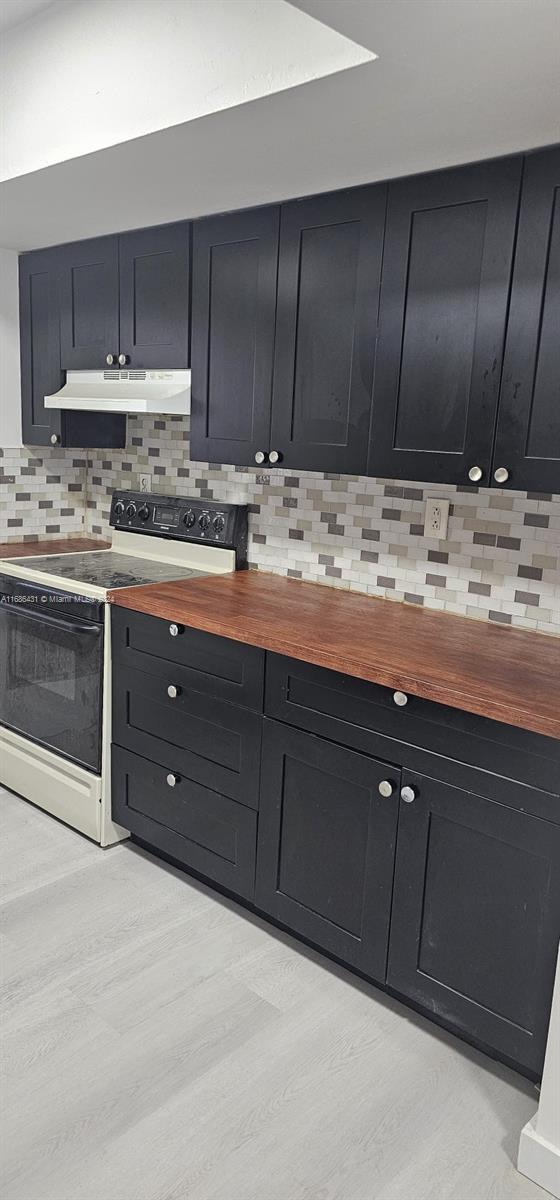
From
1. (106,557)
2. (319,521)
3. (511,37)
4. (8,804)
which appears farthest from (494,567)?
(8,804)

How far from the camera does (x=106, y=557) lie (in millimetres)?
3188

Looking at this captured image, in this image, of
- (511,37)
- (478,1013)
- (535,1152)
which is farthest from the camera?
(478,1013)

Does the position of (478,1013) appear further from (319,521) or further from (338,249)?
(338,249)

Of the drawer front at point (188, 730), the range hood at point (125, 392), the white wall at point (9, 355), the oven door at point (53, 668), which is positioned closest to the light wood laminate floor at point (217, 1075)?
the drawer front at point (188, 730)

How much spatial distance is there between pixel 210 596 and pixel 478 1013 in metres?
1.34

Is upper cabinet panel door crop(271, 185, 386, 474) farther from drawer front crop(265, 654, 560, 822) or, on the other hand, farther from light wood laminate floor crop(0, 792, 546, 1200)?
light wood laminate floor crop(0, 792, 546, 1200)

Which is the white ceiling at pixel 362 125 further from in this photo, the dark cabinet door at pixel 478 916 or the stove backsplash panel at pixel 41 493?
the dark cabinet door at pixel 478 916

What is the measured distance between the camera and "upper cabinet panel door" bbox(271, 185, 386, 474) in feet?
7.04

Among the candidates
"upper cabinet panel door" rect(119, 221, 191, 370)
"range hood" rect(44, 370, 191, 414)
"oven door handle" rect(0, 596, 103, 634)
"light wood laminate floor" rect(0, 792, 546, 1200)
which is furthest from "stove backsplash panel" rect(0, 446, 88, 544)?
"light wood laminate floor" rect(0, 792, 546, 1200)

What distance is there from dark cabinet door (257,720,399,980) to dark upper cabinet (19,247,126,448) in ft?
5.42

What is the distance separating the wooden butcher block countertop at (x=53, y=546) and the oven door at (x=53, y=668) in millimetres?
272

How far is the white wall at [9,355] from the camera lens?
3.27 m

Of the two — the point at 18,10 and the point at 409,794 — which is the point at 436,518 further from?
the point at 18,10

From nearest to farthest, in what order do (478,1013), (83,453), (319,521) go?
(478,1013) → (319,521) → (83,453)
